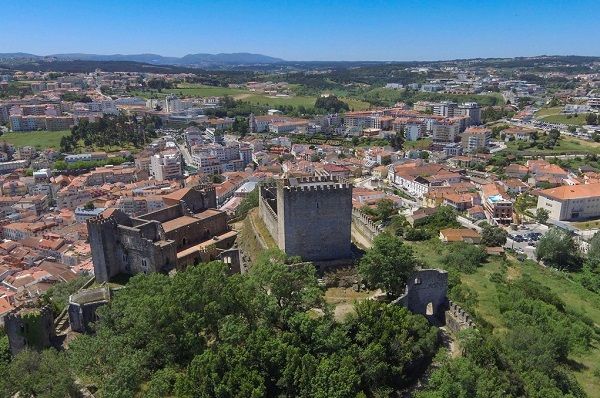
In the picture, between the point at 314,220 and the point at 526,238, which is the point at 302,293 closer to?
the point at 314,220

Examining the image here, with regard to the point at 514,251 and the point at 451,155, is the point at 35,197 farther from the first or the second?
the point at 451,155

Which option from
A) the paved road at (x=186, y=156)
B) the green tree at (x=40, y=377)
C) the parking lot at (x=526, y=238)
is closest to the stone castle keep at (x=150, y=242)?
the green tree at (x=40, y=377)

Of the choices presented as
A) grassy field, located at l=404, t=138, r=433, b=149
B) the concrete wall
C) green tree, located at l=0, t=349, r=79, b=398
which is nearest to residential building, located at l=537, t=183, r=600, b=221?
the concrete wall

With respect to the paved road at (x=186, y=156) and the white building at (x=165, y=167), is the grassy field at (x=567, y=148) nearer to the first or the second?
the paved road at (x=186, y=156)

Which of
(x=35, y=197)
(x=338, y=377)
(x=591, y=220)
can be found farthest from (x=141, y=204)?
(x=591, y=220)

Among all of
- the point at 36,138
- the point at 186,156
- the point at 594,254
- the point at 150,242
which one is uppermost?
the point at 150,242

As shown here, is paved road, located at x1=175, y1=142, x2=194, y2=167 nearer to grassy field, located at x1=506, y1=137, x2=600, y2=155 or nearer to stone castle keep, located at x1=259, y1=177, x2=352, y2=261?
grassy field, located at x1=506, y1=137, x2=600, y2=155

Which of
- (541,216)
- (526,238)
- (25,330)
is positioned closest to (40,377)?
(25,330)
